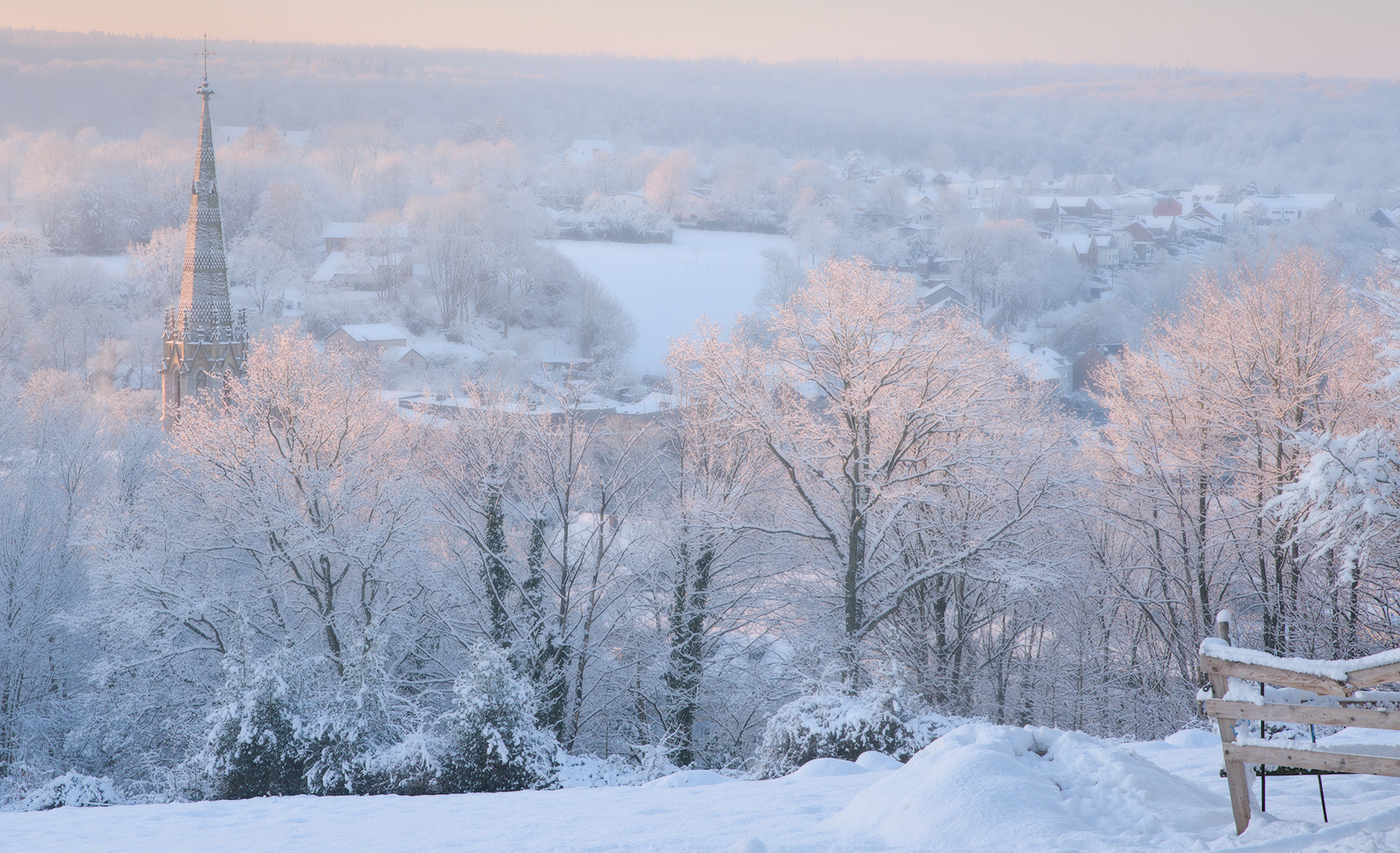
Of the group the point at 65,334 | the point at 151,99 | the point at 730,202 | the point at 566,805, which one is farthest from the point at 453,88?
the point at 566,805

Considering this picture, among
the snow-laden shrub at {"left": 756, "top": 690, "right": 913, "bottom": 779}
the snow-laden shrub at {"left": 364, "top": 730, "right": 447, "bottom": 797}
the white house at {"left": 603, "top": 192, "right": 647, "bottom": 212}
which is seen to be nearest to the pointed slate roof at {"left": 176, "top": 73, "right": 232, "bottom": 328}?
the snow-laden shrub at {"left": 364, "top": 730, "right": 447, "bottom": 797}

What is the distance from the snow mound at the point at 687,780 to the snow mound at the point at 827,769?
2.87ft

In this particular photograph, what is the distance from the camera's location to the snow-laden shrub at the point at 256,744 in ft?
36.9

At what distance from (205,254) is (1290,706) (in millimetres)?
28296

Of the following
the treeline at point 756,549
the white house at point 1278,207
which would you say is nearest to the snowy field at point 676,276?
the white house at point 1278,207

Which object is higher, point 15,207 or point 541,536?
point 15,207

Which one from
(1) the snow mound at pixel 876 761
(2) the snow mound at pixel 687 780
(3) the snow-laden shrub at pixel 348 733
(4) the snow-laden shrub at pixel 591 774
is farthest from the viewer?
(4) the snow-laden shrub at pixel 591 774

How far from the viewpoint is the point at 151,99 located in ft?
332

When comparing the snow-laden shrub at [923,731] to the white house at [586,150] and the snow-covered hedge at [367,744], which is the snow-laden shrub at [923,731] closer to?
the snow-covered hedge at [367,744]

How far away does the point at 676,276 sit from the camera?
77.6 meters

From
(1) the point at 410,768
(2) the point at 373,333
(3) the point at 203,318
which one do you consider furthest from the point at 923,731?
(2) the point at 373,333

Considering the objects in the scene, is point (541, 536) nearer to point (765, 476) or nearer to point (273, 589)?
point (273, 589)

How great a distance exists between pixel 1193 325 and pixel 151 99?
111190mm

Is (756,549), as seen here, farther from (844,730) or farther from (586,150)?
(586,150)
